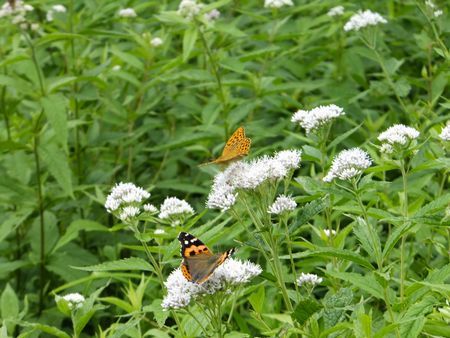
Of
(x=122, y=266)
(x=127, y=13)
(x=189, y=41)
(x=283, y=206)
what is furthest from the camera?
(x=127, y=13)

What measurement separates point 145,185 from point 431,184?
6.87ft

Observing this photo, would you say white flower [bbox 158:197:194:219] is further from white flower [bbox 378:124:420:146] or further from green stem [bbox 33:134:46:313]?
green stem [bbox 33:134:46:313]

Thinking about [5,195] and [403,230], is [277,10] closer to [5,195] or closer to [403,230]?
[5,195]

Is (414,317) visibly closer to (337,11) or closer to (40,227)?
(40,227)

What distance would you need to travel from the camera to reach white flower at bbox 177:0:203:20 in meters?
5.17

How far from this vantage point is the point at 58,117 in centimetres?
458

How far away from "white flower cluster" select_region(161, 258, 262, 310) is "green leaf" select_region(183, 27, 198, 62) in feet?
8.84

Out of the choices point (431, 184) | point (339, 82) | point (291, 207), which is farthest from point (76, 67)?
point (291, 207)

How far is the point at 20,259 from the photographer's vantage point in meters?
5.24

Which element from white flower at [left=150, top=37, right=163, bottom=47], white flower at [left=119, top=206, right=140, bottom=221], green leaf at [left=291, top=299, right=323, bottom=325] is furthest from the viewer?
white flower at [left=150, top=37, right=163, bottom=47]

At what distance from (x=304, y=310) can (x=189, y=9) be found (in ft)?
10.6

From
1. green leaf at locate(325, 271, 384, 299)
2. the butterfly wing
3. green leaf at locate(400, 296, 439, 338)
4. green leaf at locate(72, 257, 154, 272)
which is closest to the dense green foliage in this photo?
green leaf at locate(72, 257, 154, 272)

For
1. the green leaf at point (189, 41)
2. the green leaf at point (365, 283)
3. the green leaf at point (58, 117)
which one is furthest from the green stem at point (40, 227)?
the green leaf at point (365, 283)

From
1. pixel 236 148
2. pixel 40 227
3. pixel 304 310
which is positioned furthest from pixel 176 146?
pixel 304 310
